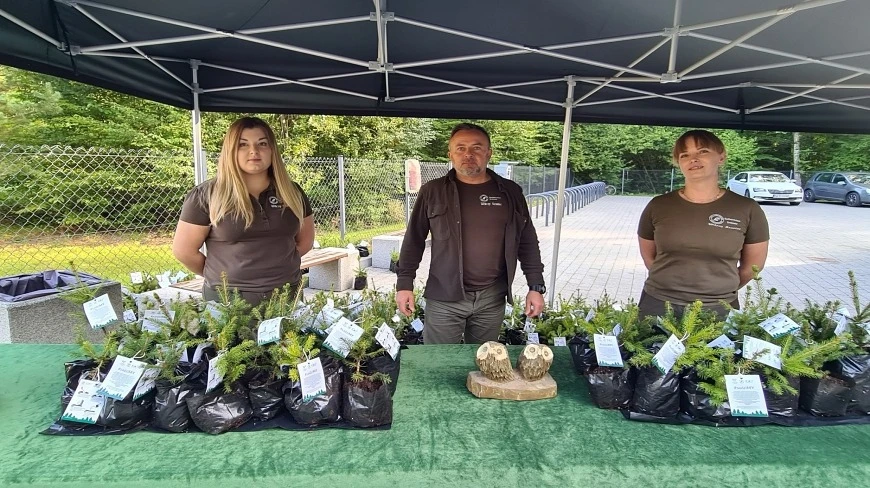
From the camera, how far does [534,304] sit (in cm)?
219

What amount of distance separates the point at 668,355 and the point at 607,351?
0.16 metres

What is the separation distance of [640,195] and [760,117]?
23.9m

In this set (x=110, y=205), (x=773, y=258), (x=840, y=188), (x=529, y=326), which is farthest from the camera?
(x=840, y=188)

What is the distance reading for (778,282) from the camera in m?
6.47

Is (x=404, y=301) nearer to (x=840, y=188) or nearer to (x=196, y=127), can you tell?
(x=196, y=127)

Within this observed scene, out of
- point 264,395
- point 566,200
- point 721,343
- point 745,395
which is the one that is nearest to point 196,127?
point 264,395

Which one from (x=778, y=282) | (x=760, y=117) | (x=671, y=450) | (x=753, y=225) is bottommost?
(x=778, y=282)

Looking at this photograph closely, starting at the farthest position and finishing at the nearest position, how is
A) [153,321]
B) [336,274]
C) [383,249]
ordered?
[383,249]
[336,274]
[153,321]

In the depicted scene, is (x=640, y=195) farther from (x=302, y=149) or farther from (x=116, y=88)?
(x=116, y=88)

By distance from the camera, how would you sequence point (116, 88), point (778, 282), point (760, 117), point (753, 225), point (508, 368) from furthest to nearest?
point (778, 282)
point (760, 117)
point (116, 88)
point (753, 225)
point (508, 368)

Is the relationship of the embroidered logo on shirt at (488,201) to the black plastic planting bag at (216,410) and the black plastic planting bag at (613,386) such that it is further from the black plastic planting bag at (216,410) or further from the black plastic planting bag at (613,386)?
the black plastic planting bag at (216,410)

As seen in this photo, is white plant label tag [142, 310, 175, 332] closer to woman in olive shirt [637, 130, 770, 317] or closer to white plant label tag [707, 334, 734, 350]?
white plant label tag [707, 334, 734, 350]

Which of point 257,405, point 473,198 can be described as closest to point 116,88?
point 473,198

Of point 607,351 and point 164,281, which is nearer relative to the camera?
point 607,351
